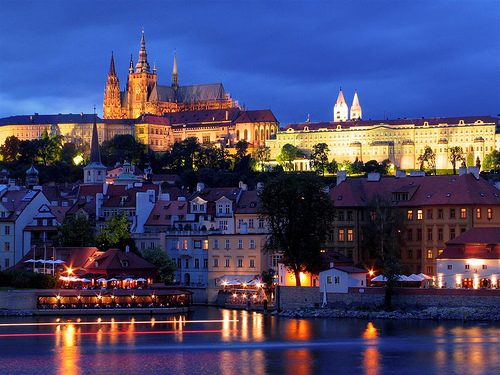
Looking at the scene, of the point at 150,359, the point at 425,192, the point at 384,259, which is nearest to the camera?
the point at 150,359

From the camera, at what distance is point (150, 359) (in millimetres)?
50500

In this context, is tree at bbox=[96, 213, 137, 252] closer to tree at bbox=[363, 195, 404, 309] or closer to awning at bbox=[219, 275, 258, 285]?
awning at bbox=[219, 275, 258, 285]

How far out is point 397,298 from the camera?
208 ft

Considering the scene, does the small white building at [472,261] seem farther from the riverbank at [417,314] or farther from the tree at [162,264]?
the tree at [162,264]

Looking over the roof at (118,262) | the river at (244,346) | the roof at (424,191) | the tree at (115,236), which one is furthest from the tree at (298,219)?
the tree at (115,236)

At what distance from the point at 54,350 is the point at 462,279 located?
2608 cm

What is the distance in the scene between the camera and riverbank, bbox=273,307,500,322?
199 ft

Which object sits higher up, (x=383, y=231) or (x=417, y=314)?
(x=383, y=231)

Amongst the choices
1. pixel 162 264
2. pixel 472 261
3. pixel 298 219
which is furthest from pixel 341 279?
pixel 162 264

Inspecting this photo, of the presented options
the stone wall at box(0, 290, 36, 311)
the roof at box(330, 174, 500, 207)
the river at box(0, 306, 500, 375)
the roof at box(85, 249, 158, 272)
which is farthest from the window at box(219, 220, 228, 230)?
the stone wall at box(0, 290, 36, 311)

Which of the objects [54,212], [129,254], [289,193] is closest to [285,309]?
[289,193]

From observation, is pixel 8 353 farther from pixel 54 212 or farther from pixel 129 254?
pixel 54 212

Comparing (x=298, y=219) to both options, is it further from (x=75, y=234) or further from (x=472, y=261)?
(x=75, y=234)

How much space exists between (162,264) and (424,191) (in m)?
18.7
